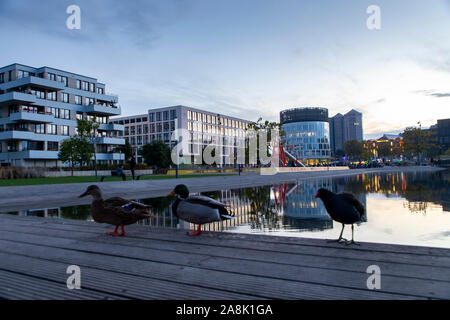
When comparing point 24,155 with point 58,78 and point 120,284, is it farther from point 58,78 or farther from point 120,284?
point 120,284

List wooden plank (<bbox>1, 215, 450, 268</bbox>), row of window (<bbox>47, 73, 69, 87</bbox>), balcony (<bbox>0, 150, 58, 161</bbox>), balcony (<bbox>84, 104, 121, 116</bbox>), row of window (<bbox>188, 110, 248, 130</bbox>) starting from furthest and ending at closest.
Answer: row of window (<bbox>188, 110, 248, 130</bbox>) → balcony (<bbox>84, 104, 121, 116</bbox>) → row of window (<bbox>47, 73, 69, 87</bbox>) → balcony (<bbox>0, 150, 58, 161</bbox>) → wooden plank (<bbox>1, 215, 450, 268</bbox>)

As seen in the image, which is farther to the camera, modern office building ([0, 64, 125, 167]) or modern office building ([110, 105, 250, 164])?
modern office building ([110, 105, 250, 164])

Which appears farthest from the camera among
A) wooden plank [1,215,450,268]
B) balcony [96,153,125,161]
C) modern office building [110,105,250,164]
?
modern office building [110,105,250,164]

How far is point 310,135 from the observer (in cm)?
16338

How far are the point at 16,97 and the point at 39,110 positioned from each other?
6494 mm

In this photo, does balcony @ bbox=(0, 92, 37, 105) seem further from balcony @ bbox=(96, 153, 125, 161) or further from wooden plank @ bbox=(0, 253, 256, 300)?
wooden plank @ bbox=(0, 253, 256, 300)

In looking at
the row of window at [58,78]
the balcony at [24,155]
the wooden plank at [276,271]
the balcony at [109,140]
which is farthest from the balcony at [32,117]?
the wooden plank at [276,271]

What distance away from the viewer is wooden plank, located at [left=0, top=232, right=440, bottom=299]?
8.25ft

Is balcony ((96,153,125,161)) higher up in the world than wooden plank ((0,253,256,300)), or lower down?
higher up

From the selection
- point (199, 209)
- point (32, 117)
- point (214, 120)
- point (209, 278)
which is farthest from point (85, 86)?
point (209, 278)

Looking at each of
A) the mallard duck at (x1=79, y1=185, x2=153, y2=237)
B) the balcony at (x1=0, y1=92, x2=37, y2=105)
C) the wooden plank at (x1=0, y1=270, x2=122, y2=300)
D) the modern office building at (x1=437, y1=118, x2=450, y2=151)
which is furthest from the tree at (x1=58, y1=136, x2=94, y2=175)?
the modern office building at (x1=437, y1=118, x2=450, y2=151)
